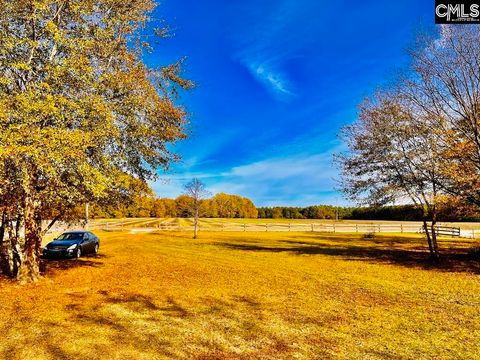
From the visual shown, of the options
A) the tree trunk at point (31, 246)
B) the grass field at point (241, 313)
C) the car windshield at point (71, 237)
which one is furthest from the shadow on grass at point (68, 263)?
the tree trunk at point (31, 246)

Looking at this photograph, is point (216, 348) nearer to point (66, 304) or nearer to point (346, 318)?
point (346, 318)

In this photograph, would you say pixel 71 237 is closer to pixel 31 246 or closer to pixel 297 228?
pixel 31 246

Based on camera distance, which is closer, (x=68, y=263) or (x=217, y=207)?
(x=68, y=263)

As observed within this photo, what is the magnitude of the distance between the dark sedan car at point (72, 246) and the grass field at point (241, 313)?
3825mm

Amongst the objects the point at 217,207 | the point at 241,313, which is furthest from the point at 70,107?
the point at 217,207

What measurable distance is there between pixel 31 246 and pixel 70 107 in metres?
5.63

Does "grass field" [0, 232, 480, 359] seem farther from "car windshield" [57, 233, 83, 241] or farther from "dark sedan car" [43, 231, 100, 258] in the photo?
"car windshield" [57, 233, 83, 241]

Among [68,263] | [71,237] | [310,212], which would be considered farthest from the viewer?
[310,212]

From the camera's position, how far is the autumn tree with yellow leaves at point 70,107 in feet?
31.9

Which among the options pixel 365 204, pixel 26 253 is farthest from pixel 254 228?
pixel 26 253

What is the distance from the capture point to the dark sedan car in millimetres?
19984

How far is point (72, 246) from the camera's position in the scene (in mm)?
20266

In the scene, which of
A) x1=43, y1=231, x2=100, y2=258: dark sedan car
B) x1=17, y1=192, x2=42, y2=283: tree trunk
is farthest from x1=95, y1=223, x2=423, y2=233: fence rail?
x1=17, y1=192, x2=42, y2=283: tree trunk

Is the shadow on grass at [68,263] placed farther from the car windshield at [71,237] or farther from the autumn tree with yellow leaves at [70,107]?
the autumn tree with yellow leaves at [70,107]
